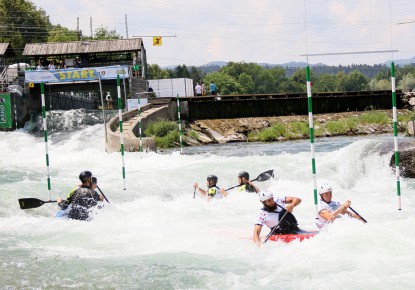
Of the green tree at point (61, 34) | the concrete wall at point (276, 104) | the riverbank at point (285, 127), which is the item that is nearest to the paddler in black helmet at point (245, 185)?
the riverbank at point (285, 127)

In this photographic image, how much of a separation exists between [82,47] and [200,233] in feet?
102

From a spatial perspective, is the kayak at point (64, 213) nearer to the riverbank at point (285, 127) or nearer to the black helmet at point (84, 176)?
the black helmet at point (84, 176)

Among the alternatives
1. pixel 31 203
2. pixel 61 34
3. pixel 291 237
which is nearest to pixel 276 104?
pixel 31 203

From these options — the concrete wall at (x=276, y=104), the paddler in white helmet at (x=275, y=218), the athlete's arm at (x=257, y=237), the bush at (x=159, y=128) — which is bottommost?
the athlete's arm at (x=257, y=237)

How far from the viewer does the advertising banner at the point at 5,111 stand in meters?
32.8

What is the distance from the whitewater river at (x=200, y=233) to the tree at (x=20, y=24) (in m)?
50.3

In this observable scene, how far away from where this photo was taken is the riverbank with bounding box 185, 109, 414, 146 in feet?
107

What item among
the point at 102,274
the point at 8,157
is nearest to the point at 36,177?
the point at 8,157

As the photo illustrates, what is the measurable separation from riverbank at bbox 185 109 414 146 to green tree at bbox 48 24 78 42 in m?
49.0

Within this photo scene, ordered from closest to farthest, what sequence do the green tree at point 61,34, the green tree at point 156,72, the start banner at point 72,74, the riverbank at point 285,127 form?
the riverbank at point 285,127
the start banner at point 72,74
the green tree at point 61,34
the green tree at point 156,72

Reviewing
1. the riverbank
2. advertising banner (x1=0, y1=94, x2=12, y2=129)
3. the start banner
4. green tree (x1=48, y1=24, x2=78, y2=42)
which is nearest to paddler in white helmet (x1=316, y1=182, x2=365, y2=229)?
the riverbank

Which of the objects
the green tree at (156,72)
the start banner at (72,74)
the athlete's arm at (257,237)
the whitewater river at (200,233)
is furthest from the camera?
the green tree at (156,72)

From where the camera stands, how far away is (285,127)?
3353cm

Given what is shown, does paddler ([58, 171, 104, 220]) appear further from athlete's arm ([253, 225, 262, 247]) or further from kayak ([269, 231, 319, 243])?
kayak ([269, 231, 319, 243])
